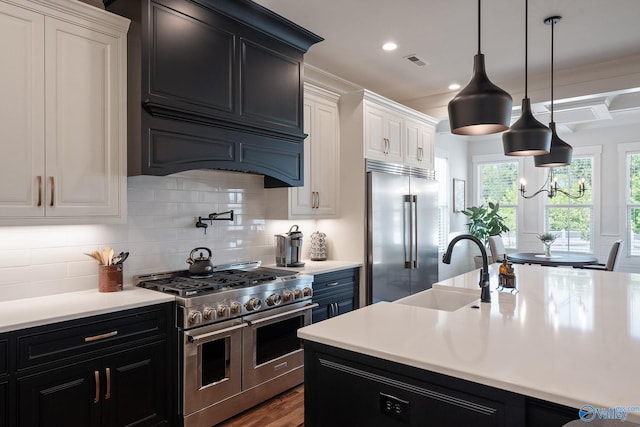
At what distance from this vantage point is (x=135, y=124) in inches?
96.9

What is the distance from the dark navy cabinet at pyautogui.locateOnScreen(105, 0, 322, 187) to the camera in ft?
8.07

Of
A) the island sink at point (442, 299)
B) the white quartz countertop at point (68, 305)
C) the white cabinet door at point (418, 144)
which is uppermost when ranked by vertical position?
the white cabinet door at point (418, 144)

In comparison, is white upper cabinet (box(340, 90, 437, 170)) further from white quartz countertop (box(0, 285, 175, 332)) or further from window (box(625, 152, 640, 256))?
window (box(625, 152, 640, 256))

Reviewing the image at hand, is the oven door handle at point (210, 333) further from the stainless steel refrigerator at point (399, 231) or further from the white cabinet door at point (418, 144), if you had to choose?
the white cabinet door at point (418, 144)

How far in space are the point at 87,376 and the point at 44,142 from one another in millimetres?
1209

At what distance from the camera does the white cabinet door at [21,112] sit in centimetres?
205

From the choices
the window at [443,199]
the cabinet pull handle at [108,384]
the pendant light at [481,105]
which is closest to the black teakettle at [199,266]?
the cabinet pull handle at [108,384]

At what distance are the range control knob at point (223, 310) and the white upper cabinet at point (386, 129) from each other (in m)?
2.03

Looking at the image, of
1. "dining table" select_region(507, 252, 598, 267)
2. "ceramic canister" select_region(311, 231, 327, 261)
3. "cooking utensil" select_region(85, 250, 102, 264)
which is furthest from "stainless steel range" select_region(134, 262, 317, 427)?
"dining table" select_region(507, 252, 598, 267)

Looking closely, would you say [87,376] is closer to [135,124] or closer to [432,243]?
[135,124]

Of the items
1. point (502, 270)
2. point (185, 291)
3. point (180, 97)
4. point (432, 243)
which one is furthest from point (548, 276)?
point (180, 97)

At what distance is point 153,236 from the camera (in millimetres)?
2973

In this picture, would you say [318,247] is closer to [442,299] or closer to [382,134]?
[382,134]

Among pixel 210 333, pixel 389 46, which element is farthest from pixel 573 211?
pixel 210 333
